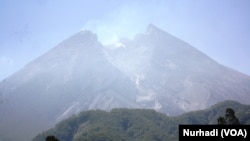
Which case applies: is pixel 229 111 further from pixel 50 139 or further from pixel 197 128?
pixel 197 128

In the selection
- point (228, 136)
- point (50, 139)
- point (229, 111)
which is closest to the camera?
point (228, 136)

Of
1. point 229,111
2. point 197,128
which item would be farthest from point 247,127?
point 229,111

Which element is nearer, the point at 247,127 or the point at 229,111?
the point at 247,127

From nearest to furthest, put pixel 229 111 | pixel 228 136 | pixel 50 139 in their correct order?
pixel 228 136
pixel 50 139
pixel 229 111

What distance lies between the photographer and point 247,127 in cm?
2420

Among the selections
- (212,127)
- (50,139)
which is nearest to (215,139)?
(212,127)

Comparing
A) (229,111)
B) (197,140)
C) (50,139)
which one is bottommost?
(197,140)

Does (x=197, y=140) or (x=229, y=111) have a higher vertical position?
(x=229, y=111)

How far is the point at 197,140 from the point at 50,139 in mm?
30806

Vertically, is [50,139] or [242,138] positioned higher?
[50,139]

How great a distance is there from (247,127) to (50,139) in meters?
32.5

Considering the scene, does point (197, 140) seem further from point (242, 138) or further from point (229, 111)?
point (229, 111)

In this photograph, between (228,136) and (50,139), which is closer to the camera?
(228,136)

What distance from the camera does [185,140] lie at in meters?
24.4
